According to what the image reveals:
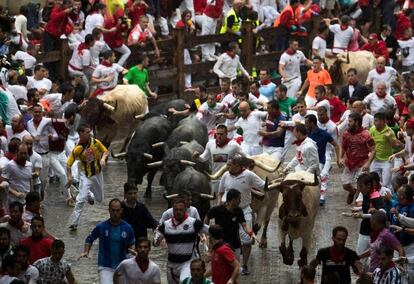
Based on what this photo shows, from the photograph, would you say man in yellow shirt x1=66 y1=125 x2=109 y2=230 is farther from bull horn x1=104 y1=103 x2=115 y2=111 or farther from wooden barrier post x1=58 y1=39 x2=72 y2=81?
wooden barrier post x1=58 y1=39 x2=72 y2=81

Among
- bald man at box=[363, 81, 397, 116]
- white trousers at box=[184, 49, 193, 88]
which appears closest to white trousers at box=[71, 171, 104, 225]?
bald man at box=[363, 81, 397, 116]

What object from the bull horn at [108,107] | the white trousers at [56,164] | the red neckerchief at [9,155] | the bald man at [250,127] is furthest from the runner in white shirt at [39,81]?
the red neckerchief at [9,155]

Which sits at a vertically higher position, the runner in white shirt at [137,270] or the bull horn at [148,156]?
the bull horn at [148,156]

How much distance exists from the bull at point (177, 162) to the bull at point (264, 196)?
0.95 meters

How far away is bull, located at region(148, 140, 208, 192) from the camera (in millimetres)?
24344

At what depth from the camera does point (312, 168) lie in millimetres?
23547

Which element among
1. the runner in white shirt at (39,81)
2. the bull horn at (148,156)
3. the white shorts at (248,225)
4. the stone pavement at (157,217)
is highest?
the runner in white shirt at (39,81)

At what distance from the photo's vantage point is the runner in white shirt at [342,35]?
36406mm

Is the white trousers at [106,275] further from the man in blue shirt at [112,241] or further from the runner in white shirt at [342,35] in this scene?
the runner in white shirt at [342,35]

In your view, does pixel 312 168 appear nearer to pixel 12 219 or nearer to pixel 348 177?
pixel 348 177

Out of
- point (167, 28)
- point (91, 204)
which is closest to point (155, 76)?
point (167, 28)

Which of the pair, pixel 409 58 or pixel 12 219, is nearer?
pixel 12 219

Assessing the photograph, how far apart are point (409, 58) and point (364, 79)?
9.45 ft

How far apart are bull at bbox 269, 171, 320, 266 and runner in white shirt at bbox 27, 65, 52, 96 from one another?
7578mm
